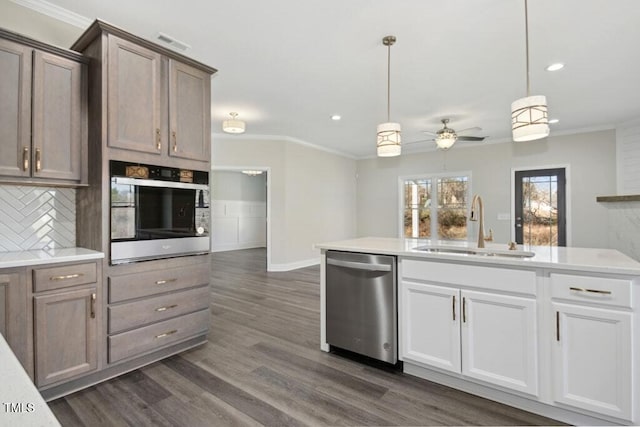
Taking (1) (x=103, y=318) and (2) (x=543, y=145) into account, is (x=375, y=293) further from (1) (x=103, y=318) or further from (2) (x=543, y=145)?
(2) (x=543, y=145)

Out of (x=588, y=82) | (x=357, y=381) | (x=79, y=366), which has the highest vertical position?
(x=588, y=82)

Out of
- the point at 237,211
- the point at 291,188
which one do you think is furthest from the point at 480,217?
the point at 237,211

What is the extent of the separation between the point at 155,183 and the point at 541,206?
262 inches

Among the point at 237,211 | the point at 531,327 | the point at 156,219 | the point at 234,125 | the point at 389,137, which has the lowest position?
the point at 531,327

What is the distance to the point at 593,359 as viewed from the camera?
1630 mm

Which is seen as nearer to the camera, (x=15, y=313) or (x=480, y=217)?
(x=15, y=313)

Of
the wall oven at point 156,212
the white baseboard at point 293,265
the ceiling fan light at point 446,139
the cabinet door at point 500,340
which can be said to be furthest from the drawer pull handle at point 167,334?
the ceiling fan light at point 446,139

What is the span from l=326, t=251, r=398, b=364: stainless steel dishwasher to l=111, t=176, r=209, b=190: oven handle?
1262 millimetres

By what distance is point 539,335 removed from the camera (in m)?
1.77

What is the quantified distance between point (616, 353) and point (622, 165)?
532 cm

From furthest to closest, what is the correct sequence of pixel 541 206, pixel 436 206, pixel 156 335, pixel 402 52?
pixel 436 206 → pixel 541 206 → pixel 402 52 → pixel 156 335

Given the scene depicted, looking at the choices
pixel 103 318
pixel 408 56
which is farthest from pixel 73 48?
pixel 408 56

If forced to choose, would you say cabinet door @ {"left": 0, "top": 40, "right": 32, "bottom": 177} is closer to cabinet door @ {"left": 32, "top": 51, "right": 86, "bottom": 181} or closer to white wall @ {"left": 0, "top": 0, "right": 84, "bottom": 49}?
cabinet door @ {"left": 32, "top": 51, "right": 86, "bottom": 181}

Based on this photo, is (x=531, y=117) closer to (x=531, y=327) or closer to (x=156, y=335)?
(x=531, y=327)
